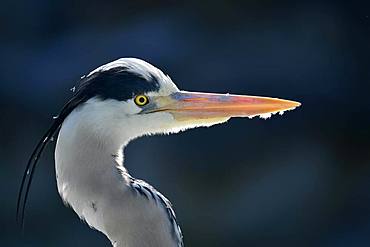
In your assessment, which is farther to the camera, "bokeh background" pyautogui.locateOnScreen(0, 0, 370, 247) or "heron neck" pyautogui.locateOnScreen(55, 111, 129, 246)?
"bokeh background" pyautogui.locateOnScreen(0, 0, 370, 247)

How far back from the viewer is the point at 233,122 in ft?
15.6

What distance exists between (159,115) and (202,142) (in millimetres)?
2443

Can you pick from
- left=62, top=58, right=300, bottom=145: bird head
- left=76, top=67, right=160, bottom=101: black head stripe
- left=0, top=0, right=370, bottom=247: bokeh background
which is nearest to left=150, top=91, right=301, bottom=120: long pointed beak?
left=62, top=58, right=300, bottom=145: bird head

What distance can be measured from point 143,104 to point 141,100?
1 centimetres

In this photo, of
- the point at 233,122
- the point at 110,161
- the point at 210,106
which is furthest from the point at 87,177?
the point at 233,122

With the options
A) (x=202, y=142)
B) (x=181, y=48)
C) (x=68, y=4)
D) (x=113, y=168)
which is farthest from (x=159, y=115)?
(x=68, y=4)

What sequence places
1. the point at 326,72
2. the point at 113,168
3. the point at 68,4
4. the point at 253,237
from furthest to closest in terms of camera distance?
1. the point at 68,4
2. the point at 326,72
3. the point at 253,237
4. the point at 113,168

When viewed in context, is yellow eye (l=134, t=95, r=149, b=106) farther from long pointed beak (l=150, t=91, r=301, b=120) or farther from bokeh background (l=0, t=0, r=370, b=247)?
bokeh background (l=0, t=0, r=370, b=247)

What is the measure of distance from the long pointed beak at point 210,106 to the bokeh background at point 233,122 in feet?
7.47

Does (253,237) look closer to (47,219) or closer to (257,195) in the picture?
(257,195)

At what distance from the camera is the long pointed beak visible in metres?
2.30

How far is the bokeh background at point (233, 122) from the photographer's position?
15.3 feet

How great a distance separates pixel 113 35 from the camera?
5.29m

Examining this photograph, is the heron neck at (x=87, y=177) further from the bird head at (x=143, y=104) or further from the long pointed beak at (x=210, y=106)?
the long pointed beak at (x=210, y=106)
